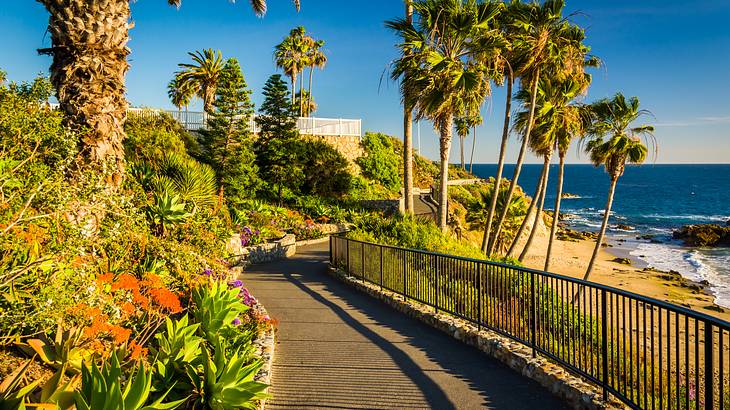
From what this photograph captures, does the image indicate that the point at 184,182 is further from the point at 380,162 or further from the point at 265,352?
the point at 380,162

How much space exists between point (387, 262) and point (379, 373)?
178 inches

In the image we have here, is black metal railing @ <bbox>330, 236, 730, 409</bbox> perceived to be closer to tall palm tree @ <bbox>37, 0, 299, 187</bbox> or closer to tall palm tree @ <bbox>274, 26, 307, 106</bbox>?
tall palm tree @ <bbox>37, 0, 299, 187</bbox>

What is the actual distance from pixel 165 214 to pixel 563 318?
8433 mm

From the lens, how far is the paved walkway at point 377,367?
5.21 metres

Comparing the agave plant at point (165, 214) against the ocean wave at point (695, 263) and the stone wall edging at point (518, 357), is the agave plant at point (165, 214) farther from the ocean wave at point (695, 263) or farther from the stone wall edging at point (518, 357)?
the ocean wave at point (695, 263)

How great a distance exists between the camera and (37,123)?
629cm

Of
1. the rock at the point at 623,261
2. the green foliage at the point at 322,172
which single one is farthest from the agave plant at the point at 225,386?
the rock at the point at 623,261

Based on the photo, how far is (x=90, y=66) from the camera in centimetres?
741

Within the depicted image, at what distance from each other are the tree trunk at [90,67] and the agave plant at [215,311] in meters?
2.56

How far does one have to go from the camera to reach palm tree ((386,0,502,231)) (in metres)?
16.7

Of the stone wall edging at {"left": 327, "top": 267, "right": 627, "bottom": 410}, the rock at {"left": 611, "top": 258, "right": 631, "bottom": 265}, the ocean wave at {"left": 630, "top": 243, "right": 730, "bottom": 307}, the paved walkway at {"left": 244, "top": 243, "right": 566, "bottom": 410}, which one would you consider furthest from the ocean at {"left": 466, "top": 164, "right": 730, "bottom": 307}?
the paved walkway at {"left": 244, "top": 243, "right": 566, "bottom": 410}

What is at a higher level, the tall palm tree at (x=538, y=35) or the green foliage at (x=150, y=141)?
the tall palm tree at (x=538, y=35)

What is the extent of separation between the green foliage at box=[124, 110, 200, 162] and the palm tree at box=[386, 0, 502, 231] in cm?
1034

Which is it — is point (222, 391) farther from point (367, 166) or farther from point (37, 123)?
point (367, 166)
